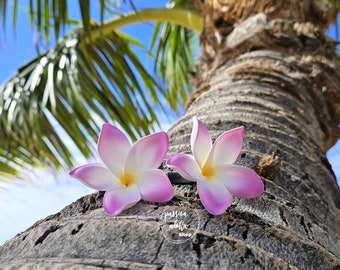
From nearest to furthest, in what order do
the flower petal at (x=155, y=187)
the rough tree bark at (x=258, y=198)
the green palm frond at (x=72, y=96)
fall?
the rough tree bark at (x=258, y=198), the flower petal at (x=155, y=187), the green palm frond at (x=72, y=96)

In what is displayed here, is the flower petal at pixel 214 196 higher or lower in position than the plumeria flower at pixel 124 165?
lower

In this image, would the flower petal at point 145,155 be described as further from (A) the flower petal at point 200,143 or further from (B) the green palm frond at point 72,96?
(B) the green palm frond at point 72,96

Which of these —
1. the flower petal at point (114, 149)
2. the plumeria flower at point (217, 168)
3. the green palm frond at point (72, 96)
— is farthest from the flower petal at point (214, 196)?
the green palm frond at point (72, 96)

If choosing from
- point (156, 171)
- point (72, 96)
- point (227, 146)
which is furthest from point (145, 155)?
point (72, 96)

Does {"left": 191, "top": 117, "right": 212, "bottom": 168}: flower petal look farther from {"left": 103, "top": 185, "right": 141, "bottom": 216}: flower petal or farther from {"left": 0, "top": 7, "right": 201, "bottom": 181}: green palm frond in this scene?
{"left": 0, "top": 7, "right": 201, "bottom": 181}: green palm frond

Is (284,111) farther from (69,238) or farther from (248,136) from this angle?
(69,238)

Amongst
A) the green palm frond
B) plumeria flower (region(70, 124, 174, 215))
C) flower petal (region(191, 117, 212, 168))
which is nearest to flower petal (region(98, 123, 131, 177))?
plumeria flower (region(70, 124, 174, 215))
